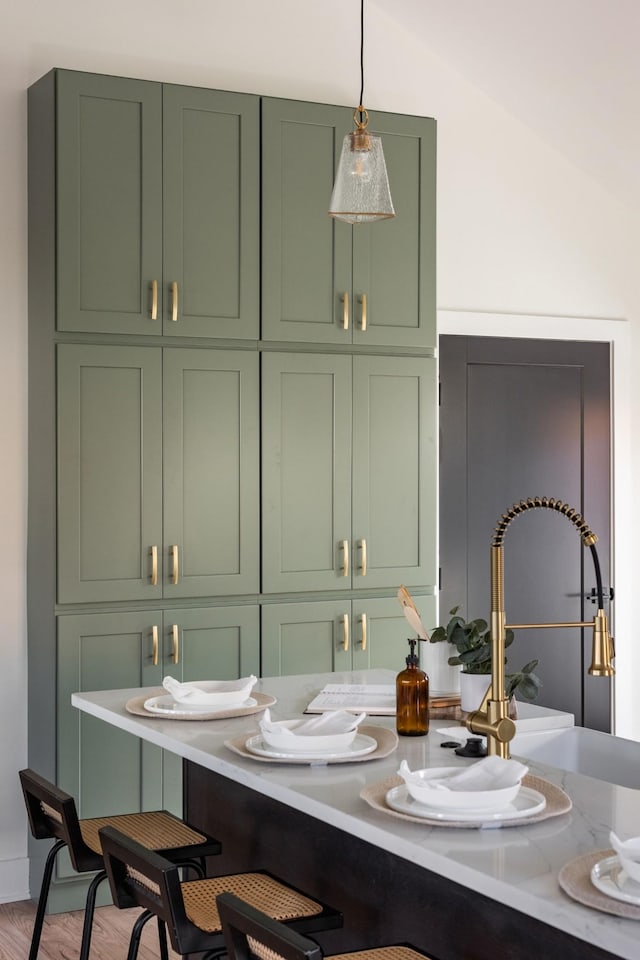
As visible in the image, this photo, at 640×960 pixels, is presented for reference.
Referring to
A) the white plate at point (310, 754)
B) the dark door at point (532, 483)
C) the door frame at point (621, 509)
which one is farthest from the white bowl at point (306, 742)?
the door frame at point (621, 509)

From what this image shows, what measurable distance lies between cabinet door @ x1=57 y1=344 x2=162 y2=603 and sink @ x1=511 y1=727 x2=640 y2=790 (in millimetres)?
1670

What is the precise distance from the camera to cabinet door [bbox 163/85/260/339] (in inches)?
164

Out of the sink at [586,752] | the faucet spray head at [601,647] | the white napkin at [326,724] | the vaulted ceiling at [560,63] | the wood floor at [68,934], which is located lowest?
the wood floor at [68,934]

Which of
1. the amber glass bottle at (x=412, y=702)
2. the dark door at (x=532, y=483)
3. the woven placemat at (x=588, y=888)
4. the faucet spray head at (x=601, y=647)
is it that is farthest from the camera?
the dark door at (x=532, y=483)

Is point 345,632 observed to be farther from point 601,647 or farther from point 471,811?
point 471,811

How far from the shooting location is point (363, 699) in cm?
297

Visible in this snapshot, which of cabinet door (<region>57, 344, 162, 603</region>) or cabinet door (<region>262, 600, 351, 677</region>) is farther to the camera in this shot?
cabinet door (<region>262, 600, 351, 677</region>)

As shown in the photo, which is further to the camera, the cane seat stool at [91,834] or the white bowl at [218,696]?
the white bowl at [218,696]

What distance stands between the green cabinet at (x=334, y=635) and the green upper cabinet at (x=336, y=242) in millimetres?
983

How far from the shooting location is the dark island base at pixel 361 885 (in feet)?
6.31

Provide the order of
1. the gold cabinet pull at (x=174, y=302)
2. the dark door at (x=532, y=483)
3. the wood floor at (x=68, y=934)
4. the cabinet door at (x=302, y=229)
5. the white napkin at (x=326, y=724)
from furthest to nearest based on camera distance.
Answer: the dark door at (x=532, y=483), the cabinet door at (x=302, y=229), the gold cabinet pull at (x=174, y=302), the wood floor at (x=68, y=934), the white napkin at (x=326, y=724)

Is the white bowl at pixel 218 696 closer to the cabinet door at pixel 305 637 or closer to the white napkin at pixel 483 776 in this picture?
the white napkin at pixel 483 776

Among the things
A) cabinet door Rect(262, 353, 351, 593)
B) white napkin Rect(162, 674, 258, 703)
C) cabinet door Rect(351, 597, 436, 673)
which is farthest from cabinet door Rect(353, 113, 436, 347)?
white napkin Rect(162, 674, 258, 703)

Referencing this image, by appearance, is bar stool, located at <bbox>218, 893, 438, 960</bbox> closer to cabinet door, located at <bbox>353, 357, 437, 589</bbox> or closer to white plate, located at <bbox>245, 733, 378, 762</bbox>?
white plate, located at <bbox>245, 733, 378, 762</bbox>
